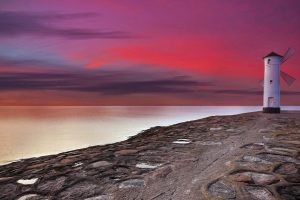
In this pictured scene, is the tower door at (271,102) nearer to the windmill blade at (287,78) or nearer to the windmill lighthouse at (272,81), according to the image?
the windmill lighthouse at (272,81)

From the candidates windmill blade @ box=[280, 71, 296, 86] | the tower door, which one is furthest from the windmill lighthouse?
windmill blade @ box=[280, 71, 296, 86]

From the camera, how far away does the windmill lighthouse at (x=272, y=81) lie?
21.7 m

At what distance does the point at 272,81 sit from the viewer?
2177cm

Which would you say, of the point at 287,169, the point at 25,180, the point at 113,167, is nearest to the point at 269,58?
the point at 287,169

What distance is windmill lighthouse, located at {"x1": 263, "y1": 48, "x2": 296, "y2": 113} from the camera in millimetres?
21688

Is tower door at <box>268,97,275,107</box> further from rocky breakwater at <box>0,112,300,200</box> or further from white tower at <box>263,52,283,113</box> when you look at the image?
rocky breakwater at <box>0,112,300,200</box>

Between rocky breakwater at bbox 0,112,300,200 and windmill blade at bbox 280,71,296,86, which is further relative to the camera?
windmill blade at bbox 280,71,296,86

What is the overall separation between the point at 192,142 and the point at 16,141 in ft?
156

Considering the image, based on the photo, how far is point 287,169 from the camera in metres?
6.07

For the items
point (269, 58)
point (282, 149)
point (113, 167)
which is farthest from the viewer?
point (269, 58)

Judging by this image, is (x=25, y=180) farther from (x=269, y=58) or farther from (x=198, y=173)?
(x=269, y=58)

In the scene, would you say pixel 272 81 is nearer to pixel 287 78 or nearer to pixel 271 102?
pixel 271 102

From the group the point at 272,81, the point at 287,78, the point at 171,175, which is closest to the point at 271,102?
the point at 272,81

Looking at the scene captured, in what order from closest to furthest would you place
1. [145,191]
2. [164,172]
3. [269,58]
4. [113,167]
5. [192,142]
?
[145,191], [164,172], [113,167], [192,142], [269,58]
